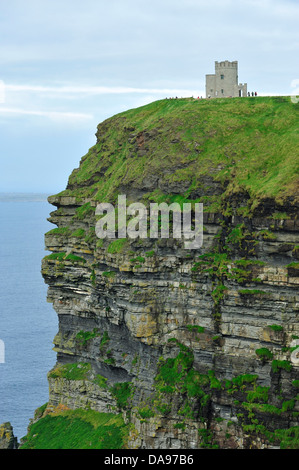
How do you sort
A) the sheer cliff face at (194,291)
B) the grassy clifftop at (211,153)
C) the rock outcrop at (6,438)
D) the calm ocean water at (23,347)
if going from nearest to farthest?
the sheer cliff face at (194,291) → the grassy clifftop at (211,153) → the rock outcrop at (6,438) → the calm ocean water at (23,347)

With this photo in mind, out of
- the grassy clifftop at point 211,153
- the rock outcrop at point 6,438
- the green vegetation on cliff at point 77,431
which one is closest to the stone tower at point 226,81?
the grassy clifftop at point 211,153

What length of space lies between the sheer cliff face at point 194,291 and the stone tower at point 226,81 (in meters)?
6.38

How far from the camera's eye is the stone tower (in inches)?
3408

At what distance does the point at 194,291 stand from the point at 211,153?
12.4 meters

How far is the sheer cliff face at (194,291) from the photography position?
62.6 m

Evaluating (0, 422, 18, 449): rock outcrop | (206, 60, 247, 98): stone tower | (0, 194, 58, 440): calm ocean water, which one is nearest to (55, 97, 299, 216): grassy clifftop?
(206, 60, 247, 98): stone tower

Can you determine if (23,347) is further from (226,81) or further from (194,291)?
(194,291)

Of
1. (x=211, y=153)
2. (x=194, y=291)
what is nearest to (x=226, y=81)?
(x=211, y=153)

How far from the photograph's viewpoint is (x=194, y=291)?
68.9m

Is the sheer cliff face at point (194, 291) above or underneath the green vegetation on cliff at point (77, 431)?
above

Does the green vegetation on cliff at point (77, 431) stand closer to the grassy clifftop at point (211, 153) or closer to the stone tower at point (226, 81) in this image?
the grassy clifftop at point (211, 153)

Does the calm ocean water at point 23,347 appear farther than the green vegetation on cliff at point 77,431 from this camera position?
Yes
